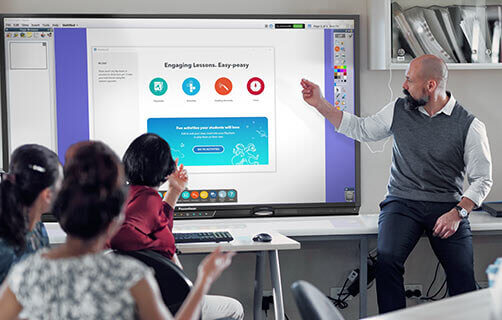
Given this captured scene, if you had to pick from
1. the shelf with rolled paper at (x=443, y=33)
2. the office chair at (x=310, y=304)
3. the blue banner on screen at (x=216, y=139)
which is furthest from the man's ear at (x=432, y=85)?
the office chair at (x=310, y=304)

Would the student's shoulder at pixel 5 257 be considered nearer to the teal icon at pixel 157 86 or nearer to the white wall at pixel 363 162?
the teal icon at pixel 157 86

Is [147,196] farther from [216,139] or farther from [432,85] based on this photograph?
[432,85]

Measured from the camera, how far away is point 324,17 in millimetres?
3699

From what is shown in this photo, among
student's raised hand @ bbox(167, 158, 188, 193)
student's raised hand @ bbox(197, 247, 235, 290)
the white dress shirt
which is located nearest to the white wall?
the white dress shirt

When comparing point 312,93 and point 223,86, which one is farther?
point 223,86

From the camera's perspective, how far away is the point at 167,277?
2.08 meters

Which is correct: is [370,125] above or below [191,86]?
below

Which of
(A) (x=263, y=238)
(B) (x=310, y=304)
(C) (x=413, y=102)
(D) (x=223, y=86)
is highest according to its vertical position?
(D) (x=223, y=86)

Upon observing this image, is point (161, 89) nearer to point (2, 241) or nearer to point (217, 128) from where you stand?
point (217, 128)

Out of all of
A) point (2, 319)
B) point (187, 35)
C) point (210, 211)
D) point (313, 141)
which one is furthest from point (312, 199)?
point (2, 319)

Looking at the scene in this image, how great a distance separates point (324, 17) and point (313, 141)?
2.24 feet

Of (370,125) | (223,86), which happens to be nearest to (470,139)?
(370,125)

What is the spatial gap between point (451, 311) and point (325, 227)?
1.78 meters

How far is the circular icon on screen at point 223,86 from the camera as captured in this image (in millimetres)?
3688
